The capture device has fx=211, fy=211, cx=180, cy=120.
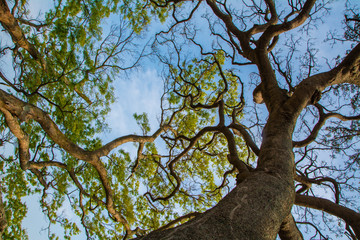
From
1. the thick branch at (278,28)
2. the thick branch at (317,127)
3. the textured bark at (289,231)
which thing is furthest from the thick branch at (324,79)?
the textured bark at (289,231)

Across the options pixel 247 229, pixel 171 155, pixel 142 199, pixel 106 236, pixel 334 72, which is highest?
pixel 171 155

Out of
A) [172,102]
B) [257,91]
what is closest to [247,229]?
[257,91]

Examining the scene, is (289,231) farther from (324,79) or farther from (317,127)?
(317,127)

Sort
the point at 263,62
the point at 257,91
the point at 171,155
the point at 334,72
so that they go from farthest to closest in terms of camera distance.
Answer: the point at 171,155, the point at 257,91, the point at 263,62, the point at 334,72

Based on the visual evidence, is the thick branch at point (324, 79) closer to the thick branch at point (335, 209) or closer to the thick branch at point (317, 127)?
the thick branch at point (317, 127)

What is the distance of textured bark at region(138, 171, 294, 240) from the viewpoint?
1574 mm

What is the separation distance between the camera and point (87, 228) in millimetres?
8039

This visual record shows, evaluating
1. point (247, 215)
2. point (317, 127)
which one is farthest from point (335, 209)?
point (247, 215)

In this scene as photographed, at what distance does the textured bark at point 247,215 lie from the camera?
157 centimetres

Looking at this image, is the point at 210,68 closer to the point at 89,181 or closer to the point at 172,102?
the point at 172,102

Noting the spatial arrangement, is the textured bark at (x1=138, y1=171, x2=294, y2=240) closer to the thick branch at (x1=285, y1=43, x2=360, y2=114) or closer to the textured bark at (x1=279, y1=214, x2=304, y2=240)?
the textured bark at (x1=279, y1=214, x2=304, y2=240)

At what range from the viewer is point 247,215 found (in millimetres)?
1885

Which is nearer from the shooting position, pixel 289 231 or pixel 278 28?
pixel 289 231

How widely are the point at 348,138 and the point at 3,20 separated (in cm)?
996
